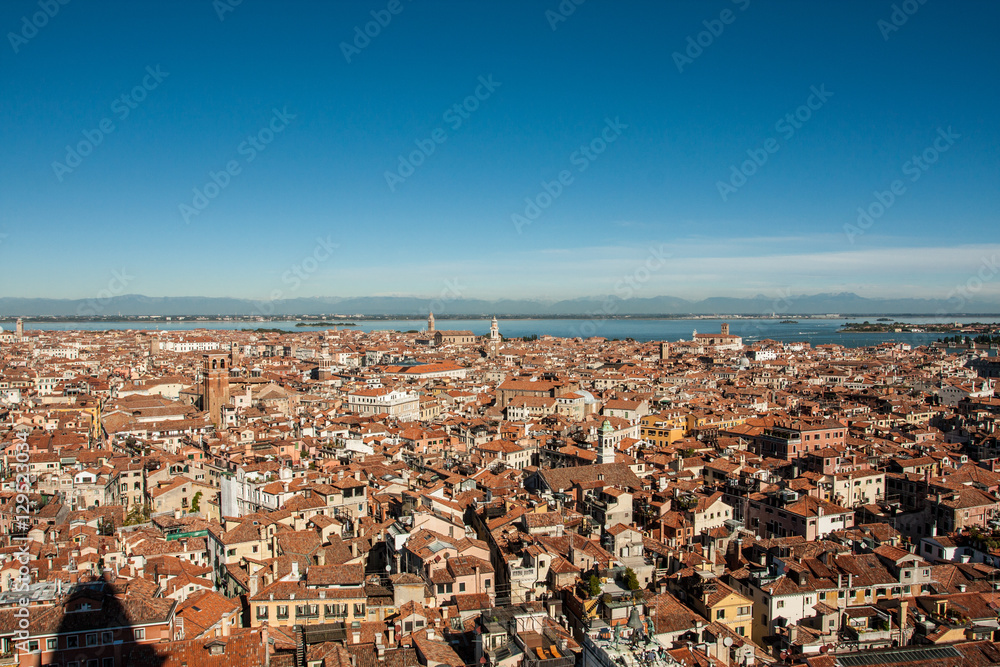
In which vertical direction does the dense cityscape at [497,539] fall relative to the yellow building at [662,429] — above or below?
above

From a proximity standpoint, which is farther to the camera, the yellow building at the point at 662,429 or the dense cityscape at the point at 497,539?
the yellow building at the point at 662,429

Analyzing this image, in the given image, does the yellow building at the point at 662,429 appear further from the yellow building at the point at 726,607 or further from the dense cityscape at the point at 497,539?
the yellow building at the point at 726,607

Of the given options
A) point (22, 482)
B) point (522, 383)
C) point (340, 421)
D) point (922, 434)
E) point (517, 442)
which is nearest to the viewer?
point (22, 482)

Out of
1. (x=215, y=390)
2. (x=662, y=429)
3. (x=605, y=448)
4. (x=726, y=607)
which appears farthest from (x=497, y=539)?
(x=215, y=390)

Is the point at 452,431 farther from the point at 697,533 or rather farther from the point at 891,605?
the point at 891,605

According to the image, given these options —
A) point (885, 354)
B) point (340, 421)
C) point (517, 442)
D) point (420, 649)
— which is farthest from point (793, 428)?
point (885, 354)

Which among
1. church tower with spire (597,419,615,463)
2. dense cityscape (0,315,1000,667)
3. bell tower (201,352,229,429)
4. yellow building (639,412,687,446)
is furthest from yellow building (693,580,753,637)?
bell tower (201,352,229,429)

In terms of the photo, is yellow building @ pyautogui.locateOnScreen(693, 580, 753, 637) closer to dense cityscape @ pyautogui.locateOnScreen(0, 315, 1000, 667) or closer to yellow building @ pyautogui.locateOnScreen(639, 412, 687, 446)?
dense cityscape @ pyautogui.locateOnScreen(0, 315, 1000, 667)

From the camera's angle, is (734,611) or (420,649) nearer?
(420,649)

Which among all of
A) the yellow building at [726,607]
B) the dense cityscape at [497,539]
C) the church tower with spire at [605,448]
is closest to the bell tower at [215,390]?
the dense cityscape at [497,539]
